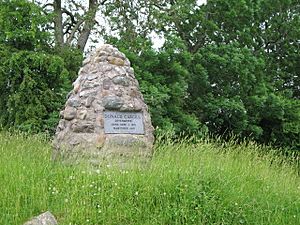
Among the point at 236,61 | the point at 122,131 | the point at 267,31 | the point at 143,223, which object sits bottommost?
the point at 143,223

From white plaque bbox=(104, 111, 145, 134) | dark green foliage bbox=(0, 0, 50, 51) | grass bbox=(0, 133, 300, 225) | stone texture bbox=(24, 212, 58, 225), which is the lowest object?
stone texture bbox=(24, 212, 58, 225)

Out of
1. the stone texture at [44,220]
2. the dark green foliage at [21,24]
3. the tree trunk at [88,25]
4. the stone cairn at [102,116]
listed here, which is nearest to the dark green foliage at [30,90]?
the dark green foliage at [21,24]

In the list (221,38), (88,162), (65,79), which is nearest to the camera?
(88,162)

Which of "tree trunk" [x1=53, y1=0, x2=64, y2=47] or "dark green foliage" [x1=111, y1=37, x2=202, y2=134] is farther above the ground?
"tree trunk" [x1=53, y1=0, x2=64, y2=47]

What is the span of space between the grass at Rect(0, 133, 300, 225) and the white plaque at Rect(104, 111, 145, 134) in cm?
62

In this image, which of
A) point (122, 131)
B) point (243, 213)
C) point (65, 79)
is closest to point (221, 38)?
point (65, 79)

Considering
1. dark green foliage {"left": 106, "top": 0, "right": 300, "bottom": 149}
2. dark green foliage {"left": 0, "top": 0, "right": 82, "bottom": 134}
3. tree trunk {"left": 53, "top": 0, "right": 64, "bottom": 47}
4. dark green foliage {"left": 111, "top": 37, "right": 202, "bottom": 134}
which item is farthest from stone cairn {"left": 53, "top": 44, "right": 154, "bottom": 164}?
tree trunk {"left": 53, "top": 0, "right": 64, "bottom": 47}

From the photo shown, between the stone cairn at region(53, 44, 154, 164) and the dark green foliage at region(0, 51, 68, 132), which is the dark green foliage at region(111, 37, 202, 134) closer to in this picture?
the dark green foliage at region(0, 51, 68, 132)

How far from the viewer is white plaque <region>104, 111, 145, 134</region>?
702 centimetres

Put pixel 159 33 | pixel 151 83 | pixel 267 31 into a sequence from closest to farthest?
pixel 151 83
pixel 159 33
pixel 267 31

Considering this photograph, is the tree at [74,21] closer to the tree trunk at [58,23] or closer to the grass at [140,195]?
the tree trunk at [58,23]

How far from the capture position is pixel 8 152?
281 inches

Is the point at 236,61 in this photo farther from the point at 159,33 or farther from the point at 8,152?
the point at 8,152

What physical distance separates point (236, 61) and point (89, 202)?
30.7ft
